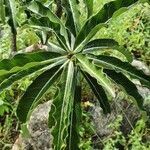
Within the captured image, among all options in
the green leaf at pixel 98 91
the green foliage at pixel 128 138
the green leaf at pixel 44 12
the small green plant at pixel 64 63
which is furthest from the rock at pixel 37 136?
the green leaf at pixel 44 12

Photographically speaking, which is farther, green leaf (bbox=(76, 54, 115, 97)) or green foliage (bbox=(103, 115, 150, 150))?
green foliage (bbox=(103, 115, 150, 150))

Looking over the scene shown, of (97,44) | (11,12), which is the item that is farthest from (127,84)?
(11,12)

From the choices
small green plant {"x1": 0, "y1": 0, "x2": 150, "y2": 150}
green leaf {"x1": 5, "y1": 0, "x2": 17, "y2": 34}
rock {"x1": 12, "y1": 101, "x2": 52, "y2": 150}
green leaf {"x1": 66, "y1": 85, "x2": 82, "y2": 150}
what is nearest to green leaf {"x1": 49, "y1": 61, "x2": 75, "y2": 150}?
small green plant {"x1": 0, "y1": 0, "x2": 150, "y2": 150}

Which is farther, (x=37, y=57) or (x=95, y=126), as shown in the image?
(x=95, y=126)

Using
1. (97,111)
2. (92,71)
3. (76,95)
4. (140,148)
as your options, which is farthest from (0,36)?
(92,71)

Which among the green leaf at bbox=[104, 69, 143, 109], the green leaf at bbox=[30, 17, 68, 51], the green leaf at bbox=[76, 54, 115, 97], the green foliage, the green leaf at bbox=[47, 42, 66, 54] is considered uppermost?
the green leaf at bbox=[30, 17, 68, 51]

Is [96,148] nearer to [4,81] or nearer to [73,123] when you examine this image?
[73,123]

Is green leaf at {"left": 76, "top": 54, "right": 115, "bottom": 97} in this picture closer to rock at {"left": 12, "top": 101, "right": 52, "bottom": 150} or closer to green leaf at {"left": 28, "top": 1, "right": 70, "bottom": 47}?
green leaf at {"left": 28, "top": 1, "right": 70, "bottom": 47}

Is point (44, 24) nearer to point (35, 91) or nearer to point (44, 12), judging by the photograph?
point (44, 12)
